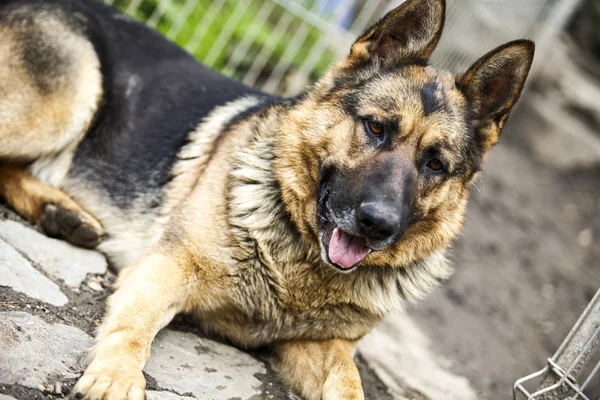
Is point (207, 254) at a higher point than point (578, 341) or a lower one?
lower

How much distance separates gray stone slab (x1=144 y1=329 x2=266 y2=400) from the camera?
114 inches

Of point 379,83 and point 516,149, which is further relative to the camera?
point 516,149

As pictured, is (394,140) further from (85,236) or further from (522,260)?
(522,260)

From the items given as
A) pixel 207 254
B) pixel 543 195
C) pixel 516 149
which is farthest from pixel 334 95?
pixel 516 149

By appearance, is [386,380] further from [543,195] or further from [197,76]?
[543,195]

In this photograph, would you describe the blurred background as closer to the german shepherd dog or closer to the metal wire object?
the german shepherd dog

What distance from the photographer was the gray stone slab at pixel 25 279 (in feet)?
9.92

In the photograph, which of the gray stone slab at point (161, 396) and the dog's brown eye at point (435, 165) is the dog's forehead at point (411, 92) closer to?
the dog's brown eye at point (435, 165)

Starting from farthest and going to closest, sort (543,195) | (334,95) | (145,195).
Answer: (543,195) → (145,195) → (334,95)

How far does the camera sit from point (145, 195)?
4.02m

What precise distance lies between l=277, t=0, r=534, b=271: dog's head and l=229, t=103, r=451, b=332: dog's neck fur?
0.09 meters

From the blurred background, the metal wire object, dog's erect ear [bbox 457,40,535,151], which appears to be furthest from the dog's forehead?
the metal wire object

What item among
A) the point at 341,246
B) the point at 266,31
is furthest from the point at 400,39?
the point at 266,31

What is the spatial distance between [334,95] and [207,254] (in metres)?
1.14
